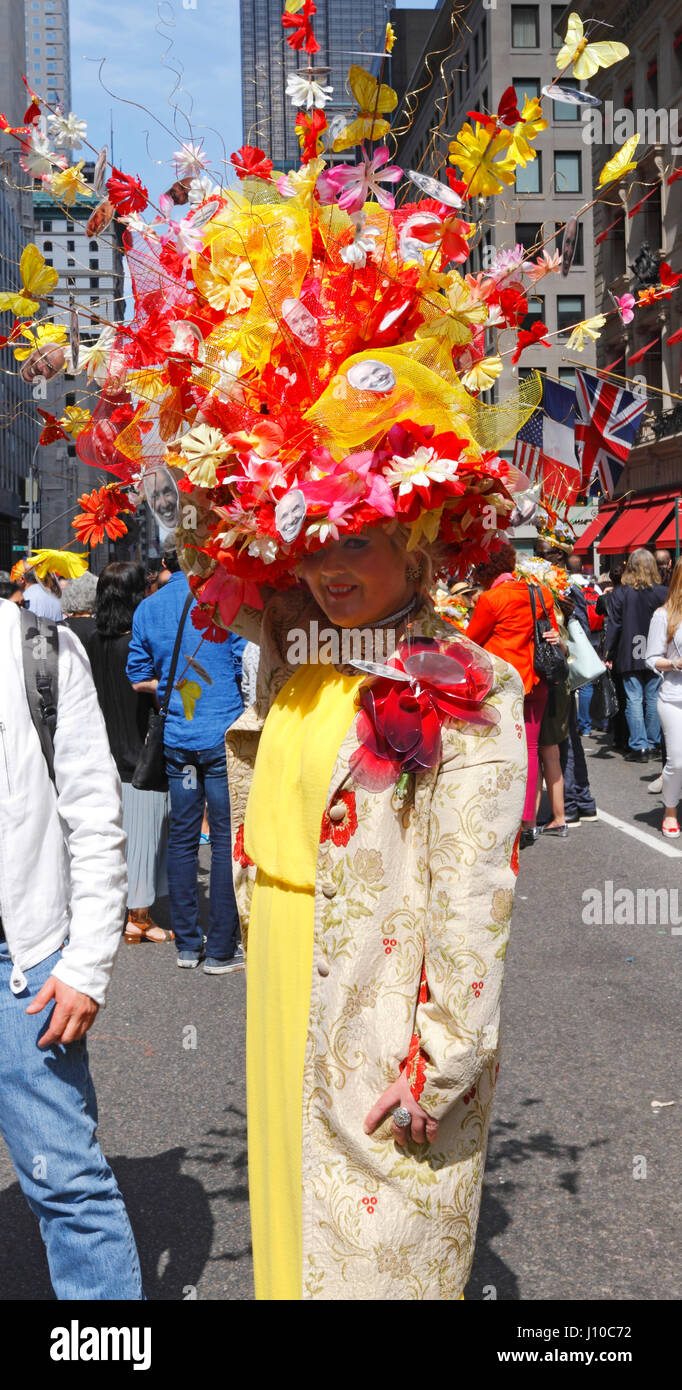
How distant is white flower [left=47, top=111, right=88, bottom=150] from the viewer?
220 centimetres

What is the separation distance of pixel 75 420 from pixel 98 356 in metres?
0.21

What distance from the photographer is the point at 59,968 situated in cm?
246

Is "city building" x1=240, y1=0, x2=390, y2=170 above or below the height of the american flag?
above

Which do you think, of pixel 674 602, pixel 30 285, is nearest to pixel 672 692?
pixel 674 602

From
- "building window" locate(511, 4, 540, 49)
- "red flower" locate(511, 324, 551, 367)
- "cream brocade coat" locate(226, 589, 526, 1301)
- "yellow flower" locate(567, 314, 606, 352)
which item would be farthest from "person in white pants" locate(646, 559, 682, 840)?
"building window" locate(511, 4, 540, 49)

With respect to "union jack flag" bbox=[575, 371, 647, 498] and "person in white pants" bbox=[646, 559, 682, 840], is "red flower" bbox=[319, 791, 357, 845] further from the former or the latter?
"person in white pants" bbox=[646, 559, 682, 840]

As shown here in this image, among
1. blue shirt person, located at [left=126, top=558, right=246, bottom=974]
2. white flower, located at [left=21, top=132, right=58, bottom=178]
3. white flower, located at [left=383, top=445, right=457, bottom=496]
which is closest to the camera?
white flower, located at [left=383, top=445, right=457, bottom=496]

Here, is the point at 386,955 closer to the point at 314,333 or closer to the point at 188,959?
the point at 314,333

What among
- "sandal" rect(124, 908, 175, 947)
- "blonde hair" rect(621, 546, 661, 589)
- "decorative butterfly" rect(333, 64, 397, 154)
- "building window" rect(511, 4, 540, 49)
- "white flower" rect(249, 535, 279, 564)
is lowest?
"sandal" rect(124, 908, 175, 947)

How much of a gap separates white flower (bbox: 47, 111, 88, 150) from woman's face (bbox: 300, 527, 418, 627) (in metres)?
0.84

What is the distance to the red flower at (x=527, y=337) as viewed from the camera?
237cm

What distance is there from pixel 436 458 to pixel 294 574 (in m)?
0.52
